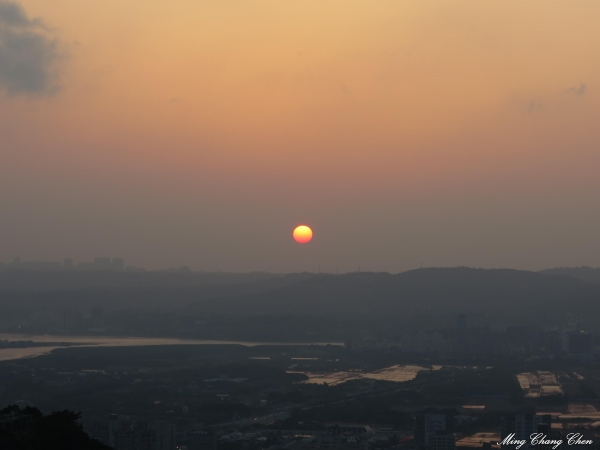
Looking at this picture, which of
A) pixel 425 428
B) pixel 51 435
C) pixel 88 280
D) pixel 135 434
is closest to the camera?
pixel 51 435

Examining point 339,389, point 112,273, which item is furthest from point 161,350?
point 112,273

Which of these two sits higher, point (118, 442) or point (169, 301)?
point (169, 301)

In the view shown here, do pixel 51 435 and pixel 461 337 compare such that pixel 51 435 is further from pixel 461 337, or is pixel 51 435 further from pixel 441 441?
pixel 461 337

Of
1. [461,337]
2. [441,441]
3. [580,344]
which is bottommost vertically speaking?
[441,441]

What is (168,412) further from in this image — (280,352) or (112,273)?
(112,273)

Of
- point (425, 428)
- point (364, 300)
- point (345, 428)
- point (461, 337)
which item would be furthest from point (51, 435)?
point (364, 300)

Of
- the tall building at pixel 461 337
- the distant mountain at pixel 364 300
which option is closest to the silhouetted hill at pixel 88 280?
the distant mountain at pixel 364 300

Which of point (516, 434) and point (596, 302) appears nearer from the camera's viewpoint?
point (516, 434)

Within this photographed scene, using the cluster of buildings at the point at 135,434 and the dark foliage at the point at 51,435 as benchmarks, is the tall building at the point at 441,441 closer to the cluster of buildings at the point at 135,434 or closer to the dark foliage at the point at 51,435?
the cluster of buildings at the point at 135,434
